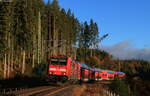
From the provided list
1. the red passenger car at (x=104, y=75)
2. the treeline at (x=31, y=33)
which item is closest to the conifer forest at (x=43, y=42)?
the treeline at (x=31, y=33)

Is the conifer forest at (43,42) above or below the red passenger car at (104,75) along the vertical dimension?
above

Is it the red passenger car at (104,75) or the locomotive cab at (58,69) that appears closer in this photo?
the locomotive cab at (58,69)

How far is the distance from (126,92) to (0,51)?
21.5 metres

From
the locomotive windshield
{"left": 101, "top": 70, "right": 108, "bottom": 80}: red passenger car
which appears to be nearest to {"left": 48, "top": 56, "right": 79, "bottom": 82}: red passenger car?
the locomotive windshield

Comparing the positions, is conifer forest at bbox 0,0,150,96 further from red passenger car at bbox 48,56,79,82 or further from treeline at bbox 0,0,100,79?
red passenger car at bbox 48,56,79,82

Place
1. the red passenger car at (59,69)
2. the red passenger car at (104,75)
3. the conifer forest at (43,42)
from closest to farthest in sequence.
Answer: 1. the red passenger car at (59,69)
2. the conifer forest at (43,42)
3. the red passenger car at (104,75)

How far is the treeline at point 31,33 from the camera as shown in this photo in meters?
51.0

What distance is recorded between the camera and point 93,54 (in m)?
124

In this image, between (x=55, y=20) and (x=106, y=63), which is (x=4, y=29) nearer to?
(x=55, y=20)

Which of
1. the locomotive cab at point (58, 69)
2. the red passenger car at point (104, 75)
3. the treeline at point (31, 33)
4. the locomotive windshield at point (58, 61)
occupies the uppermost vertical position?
the treeline at point (31, 33)

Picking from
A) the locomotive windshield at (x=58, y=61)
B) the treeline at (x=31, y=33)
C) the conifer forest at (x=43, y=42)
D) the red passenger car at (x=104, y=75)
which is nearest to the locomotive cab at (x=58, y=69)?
the locomotive windshield at (x=58, y=61)

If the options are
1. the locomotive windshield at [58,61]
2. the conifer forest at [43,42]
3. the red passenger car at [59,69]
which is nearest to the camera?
the red passenger car at [59,69]

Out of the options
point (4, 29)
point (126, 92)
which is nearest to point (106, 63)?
point (4, 29)

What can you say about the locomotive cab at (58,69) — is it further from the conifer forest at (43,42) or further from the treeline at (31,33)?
the treeline at (31,33)
